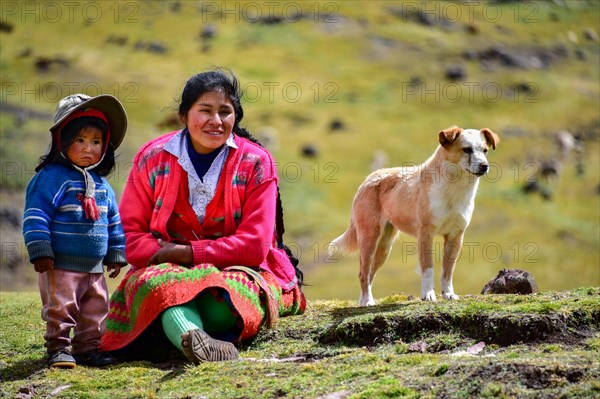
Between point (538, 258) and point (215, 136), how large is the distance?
55612 millimetres

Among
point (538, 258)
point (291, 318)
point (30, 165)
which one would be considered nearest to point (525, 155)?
point (538, 258)

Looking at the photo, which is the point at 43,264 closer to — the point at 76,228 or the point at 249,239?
the point at 76,228

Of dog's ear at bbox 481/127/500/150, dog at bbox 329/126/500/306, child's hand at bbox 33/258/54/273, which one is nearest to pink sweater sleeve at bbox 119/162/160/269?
child's hand at bbox 33/258/54/273

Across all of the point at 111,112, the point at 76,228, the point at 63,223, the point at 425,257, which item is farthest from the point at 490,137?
the point at 63,223

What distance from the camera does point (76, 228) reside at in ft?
30.0

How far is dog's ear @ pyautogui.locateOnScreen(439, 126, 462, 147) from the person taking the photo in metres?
12.3

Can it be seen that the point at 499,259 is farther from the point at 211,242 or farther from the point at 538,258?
the point at 211,242

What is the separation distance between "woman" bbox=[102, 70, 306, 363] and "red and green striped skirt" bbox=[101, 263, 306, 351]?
1 cm

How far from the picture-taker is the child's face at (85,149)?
9297mm

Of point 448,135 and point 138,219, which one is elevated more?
point 448,135

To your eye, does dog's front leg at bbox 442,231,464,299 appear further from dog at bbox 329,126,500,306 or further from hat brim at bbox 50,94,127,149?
hat brim at bbox 50,94,127,149

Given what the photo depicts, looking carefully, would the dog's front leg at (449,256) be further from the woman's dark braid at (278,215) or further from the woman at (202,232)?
the woman at (202,232)

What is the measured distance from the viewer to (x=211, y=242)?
968 cm

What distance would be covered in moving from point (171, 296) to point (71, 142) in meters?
1.84
